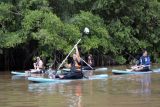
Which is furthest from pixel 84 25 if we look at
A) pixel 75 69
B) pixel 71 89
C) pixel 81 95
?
pixel 81 95

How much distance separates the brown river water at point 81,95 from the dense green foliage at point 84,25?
401 inches

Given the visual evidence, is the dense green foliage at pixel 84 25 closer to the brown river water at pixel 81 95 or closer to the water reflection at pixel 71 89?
the water reflection at pixel 71 89

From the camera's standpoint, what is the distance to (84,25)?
31531 mm

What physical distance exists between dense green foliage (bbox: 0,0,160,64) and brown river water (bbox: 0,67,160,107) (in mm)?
10192

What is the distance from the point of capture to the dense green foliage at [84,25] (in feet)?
96.1

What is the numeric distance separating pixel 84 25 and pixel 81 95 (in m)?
16.8

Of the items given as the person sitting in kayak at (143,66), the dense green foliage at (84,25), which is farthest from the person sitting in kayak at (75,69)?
the dense green foliage at (84,25)

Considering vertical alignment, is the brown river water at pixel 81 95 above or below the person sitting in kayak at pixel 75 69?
below

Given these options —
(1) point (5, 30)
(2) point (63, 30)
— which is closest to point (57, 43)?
(2) point (63, 30)

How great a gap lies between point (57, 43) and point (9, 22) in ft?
13.7

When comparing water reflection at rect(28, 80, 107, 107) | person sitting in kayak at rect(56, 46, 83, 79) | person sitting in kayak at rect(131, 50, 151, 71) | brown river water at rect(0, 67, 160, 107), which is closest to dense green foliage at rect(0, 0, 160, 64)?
person sitting in kayak at rect(131, 50, 151, 71)

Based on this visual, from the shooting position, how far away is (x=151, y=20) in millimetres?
37312

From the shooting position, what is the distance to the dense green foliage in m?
29.3

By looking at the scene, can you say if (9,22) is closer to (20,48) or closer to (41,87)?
(20,48)
